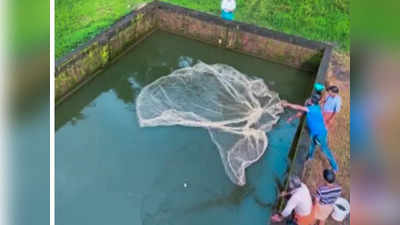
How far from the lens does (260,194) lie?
543 cm

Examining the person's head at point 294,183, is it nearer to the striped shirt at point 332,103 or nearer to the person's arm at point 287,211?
the person's arm at point 287,211

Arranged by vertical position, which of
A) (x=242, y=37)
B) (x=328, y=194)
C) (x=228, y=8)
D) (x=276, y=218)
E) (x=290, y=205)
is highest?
(x=228, y=8)

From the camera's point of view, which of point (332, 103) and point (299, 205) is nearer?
point (299, 205)

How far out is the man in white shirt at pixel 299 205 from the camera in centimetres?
411

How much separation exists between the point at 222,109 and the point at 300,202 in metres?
2.34

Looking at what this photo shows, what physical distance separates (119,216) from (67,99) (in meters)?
2.64

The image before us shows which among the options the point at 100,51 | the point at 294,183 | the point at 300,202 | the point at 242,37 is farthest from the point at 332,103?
the point at 100,51

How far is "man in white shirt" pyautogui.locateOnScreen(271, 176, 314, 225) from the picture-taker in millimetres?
4105

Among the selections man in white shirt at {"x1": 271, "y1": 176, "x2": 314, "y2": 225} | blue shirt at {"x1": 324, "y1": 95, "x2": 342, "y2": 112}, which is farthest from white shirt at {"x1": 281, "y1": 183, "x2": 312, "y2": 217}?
blue shirt at {"x1": 324, "y1": 95, "x2": 342, "y2": 112}

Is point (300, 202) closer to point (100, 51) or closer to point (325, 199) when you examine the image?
point (325, 199)

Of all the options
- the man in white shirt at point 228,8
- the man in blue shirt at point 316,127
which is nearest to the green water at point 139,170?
the man in blue shirt at point 316,127

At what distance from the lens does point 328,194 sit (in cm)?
411

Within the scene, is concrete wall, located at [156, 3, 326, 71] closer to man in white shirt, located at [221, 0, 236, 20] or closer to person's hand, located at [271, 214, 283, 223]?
man in white shirt, located at [221, 0, 236, 20]
